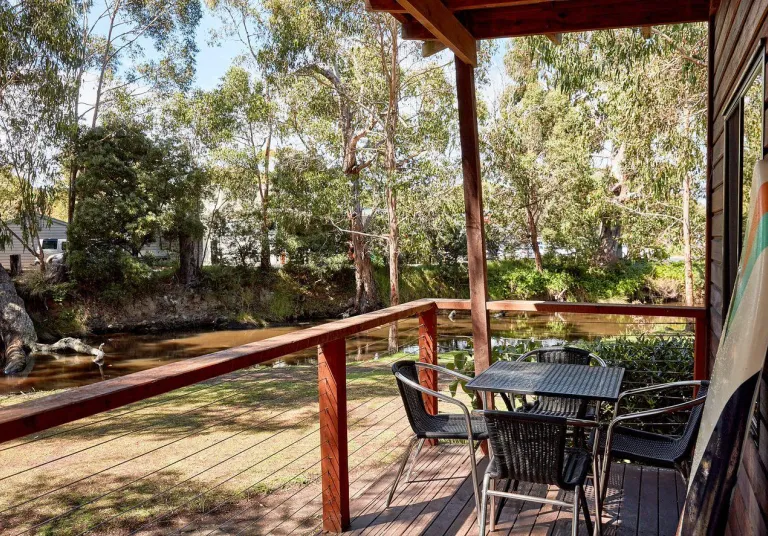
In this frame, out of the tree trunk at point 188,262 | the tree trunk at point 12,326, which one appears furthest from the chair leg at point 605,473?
the tree trunk at point 188,262

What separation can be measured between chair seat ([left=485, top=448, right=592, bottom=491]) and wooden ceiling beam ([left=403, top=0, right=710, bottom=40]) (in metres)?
2.46

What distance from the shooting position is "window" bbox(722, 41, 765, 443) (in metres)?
2.09

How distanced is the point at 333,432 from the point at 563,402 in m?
1.25

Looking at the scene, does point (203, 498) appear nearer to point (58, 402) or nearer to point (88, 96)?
point (58, 402)

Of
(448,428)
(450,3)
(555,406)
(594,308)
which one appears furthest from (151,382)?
(594,308)

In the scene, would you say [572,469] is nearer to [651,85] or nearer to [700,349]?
[700,349]

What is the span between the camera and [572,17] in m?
3.77

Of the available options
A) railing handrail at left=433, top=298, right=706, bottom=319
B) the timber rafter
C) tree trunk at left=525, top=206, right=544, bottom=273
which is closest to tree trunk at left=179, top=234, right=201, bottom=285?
tree trunk at left=525, top=206, right=544, bottom=273

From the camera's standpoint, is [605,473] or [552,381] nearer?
[605,473]

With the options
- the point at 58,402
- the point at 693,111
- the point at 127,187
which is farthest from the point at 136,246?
the point at 58,402

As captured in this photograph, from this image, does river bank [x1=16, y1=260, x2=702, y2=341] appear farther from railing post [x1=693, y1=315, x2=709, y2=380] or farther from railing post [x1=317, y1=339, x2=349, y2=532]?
railing post [x1=317, y1=339, x2=349, y2=532]

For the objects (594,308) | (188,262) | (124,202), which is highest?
(124,202)

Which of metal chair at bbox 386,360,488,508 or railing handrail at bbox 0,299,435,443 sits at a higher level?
railing handrail at bbox 0,299,435,443

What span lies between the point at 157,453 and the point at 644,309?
13.7ft
